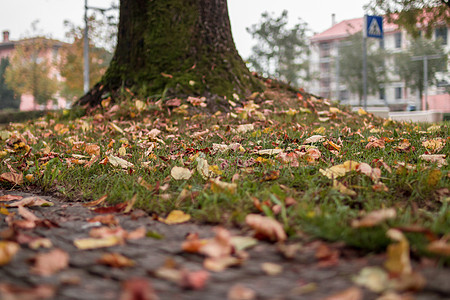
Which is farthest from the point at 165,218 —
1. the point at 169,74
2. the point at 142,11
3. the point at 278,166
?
the point at 142,11

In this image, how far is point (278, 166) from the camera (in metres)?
2.49

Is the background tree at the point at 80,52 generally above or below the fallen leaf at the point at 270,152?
above

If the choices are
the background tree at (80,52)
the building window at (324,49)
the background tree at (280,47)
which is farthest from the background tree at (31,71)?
the building window at (324,49)

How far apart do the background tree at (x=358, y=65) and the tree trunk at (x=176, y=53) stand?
128 ft

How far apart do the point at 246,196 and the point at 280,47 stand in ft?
133

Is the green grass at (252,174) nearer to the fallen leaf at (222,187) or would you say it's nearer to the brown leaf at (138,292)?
the fallen leaf at (222,187)

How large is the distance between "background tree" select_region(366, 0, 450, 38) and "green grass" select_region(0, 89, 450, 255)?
35.7 ft

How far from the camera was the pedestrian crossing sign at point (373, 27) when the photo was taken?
9552 millimetres

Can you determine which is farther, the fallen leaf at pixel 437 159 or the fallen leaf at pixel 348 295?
the fallen leaf at pixel 437 159

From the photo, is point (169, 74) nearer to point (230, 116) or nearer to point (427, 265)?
point (230, 116)

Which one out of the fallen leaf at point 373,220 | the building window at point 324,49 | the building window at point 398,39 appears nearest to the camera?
the fallen leaf at point 373,220

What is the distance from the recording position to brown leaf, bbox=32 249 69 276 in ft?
4.01

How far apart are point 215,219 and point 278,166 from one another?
856mm

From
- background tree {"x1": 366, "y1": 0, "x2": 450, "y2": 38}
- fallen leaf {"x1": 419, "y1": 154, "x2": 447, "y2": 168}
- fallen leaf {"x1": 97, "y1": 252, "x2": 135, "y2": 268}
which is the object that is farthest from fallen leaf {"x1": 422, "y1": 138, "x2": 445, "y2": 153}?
background tree {"x1": 366, "y1": 0, "x2": 450, "y2": 38}
